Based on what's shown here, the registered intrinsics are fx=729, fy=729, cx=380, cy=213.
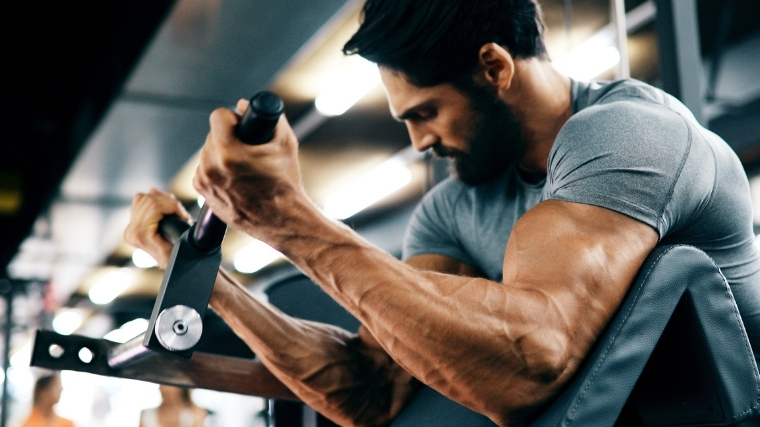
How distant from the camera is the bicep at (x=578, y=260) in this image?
83 cm

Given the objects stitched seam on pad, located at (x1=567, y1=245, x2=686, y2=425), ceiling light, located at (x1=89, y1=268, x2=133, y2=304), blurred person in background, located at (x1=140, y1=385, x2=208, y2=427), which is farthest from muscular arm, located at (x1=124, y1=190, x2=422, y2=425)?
ceiling light, located at (x1=89, y1=268, x2=133, y2=304)

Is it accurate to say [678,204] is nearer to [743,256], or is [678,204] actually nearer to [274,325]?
[743,256]

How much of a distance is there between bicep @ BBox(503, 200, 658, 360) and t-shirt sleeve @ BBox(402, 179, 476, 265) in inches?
20.9

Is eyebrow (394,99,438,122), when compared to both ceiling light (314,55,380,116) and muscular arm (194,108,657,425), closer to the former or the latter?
muscular arm (194,108,657,425)

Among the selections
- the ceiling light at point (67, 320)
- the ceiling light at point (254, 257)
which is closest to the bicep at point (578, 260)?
the ceiling light at point (254, 257)

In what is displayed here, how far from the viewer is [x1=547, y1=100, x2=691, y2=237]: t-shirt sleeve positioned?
2.99ft

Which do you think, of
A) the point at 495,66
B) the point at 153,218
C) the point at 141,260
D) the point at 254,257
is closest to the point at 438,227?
the point at 495,66

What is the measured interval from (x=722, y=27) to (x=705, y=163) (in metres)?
Answer: 2.09

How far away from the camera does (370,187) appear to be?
4605 mm

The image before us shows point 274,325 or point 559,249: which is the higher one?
point 559,249

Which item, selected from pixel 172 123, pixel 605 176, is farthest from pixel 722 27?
pixel 172 123

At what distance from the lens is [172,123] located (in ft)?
13.6

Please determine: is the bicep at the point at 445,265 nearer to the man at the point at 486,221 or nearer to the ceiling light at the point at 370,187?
the man at the point at 486,221

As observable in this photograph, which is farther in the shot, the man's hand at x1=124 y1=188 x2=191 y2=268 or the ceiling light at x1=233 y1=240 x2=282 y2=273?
the ceiling light at x1=233 y1=240 x2=282 y2=273
